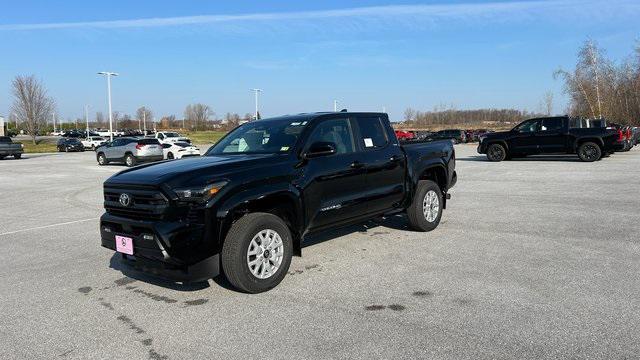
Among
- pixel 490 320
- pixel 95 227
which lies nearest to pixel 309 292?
pixel 490 320

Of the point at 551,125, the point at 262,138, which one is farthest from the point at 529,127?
the point at 262,138

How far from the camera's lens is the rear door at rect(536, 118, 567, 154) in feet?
66.7

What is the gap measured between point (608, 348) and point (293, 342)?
2.23 m

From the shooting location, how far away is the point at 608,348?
362cm

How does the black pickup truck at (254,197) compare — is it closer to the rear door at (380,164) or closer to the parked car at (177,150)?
the rear door at (380,164)

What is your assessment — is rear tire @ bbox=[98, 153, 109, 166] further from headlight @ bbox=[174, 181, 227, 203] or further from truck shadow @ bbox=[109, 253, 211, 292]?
headlight @ bbox=[174, 181, 227, 203]

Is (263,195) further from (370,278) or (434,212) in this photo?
(434,212)

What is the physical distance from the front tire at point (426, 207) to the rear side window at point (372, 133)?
1.02m

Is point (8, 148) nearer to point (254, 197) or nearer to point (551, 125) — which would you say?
point (551, 125)

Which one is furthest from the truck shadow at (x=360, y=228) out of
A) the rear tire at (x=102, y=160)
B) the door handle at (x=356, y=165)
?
the rear tire at (x=102, y=160)

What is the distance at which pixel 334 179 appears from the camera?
586 centimetres

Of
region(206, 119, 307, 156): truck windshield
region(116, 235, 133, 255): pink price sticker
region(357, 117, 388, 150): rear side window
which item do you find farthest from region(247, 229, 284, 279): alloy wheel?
region(357, 117, 388, 150): rear side window

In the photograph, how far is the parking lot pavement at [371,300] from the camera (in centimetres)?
381

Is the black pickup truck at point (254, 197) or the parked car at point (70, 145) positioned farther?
the parked car at point (70, 145)
